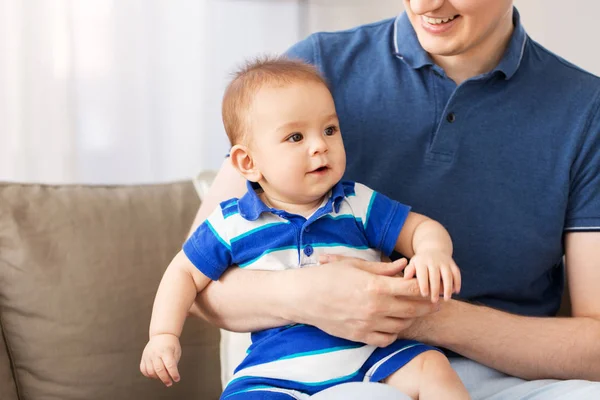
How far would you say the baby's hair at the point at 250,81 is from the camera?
1341 millimetres

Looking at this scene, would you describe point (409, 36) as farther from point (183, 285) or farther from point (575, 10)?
point (575, 10)

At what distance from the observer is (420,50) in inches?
64.1

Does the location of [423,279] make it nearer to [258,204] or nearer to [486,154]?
[258,204]

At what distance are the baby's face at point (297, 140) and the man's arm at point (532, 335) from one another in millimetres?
340

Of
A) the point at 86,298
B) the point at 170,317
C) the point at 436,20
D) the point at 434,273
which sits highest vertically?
the point at 436,20

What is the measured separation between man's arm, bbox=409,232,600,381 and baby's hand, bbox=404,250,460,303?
0.23 meters

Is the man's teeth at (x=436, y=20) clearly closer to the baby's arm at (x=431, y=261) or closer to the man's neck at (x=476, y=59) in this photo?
the man's neck at (x=476, y=59)

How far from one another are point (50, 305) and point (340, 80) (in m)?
0.83

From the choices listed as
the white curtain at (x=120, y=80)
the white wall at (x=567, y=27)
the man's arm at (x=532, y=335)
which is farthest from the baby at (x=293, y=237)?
the white wall at (x=567, y=27)

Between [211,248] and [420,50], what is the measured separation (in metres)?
0.63

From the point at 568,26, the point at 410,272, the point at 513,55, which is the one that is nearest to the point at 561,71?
the point at 513,55

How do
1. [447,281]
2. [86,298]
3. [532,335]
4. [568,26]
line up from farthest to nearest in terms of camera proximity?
[568,26] → [86,298] → [532,335] → [447,281]

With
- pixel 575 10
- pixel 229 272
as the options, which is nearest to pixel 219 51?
pixel 575 10

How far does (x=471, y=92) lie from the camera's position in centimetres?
162
